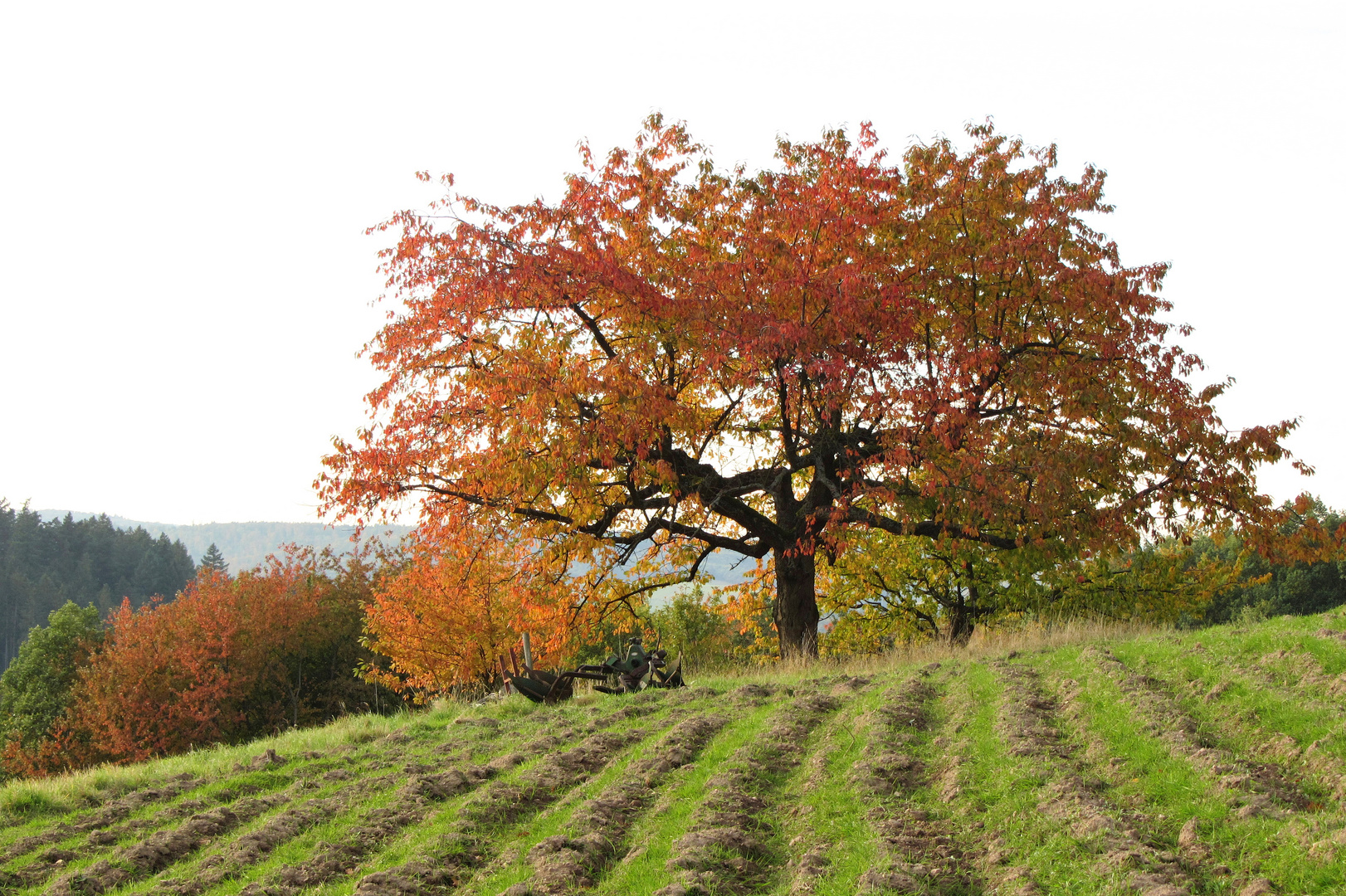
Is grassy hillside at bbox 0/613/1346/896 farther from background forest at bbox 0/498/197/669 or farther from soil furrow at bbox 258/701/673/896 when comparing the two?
background forest at bbox 0/498/197/669

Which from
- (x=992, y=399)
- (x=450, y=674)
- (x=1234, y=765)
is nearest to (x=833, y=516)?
(x=992, y=399)

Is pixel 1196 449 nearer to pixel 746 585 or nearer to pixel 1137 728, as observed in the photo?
pixel 1137 728

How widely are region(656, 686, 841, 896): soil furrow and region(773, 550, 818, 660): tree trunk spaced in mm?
7866

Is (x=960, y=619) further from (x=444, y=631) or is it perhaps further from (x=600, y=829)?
(x=600, y=829)

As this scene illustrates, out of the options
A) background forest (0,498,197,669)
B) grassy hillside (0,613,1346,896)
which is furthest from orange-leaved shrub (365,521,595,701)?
background forest (0,498,197,669)

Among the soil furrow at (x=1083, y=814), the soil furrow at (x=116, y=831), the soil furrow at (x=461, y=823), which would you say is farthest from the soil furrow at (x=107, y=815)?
the soil furrow at (x=1083, y=814)

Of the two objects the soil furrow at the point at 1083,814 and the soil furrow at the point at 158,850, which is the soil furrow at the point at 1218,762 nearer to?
the soil furrow at the point at 1083,814

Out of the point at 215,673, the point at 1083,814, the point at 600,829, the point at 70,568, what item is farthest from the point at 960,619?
the point at 70,568

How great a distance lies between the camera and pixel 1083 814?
6.36 metres

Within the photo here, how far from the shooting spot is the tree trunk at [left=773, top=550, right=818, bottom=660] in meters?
18.2

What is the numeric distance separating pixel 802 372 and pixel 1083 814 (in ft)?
33.3

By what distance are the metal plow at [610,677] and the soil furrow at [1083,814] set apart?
21.3 ft

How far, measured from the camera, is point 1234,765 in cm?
693

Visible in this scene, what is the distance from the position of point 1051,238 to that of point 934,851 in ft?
43.0
